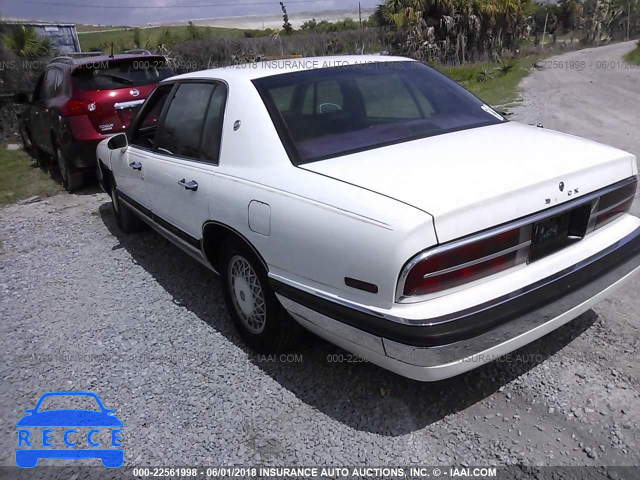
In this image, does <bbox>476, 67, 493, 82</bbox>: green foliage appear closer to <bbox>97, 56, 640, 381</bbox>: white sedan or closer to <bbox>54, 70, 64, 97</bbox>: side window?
<bbox>54, 70, 64, 97</bbox>: side window

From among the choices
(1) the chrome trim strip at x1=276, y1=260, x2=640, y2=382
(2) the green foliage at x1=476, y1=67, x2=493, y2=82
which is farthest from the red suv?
(2) the green foliage at x1=476, y1=67, x2=493, y2=82

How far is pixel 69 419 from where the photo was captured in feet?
→ 9.46

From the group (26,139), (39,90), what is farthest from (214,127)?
(26,139)

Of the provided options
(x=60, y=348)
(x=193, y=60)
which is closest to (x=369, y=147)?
(x=60, y=348)

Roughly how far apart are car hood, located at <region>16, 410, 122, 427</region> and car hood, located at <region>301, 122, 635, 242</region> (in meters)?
1.77

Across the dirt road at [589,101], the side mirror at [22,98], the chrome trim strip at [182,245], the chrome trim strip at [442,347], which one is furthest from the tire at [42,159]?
the dirt road at [589,101]

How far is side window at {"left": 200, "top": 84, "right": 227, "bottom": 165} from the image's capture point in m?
3.21

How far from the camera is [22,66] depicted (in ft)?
45.5

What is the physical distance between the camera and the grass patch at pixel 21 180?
777cm

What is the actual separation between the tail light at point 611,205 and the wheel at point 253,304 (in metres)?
1.69

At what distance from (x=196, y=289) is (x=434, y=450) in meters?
2.44

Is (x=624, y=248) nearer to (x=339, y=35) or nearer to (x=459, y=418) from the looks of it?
(x=459, y=418)

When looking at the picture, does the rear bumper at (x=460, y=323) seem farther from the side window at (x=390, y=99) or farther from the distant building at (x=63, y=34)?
the distant building at (x=63, y=34)

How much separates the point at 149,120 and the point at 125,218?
144 cm
